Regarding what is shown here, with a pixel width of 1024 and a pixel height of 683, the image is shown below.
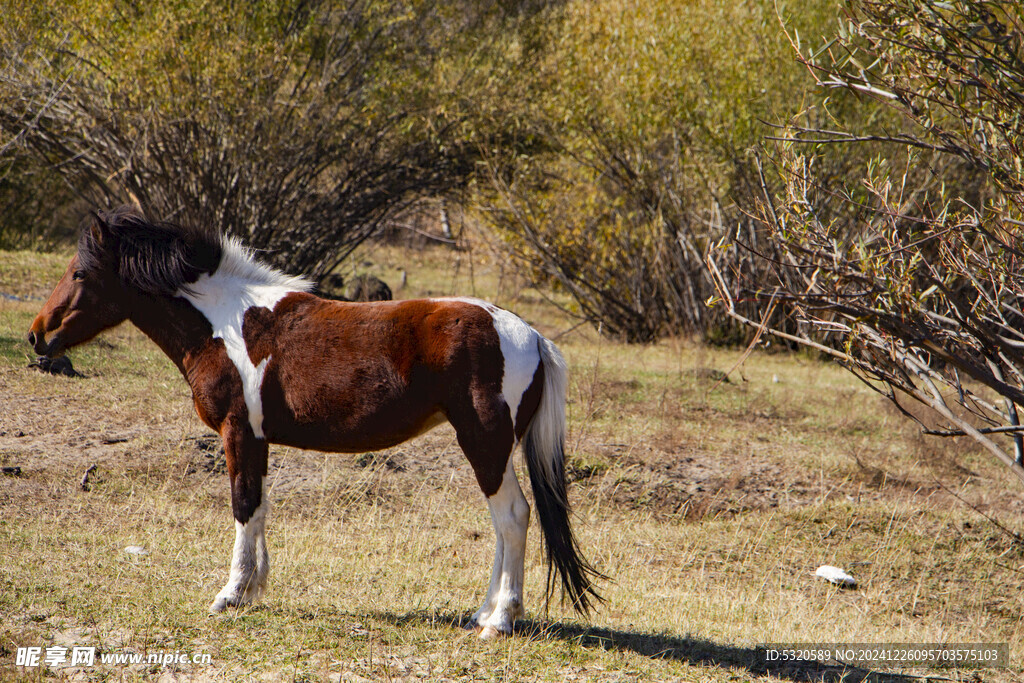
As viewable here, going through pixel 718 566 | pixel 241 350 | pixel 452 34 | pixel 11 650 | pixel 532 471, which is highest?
pixel 452 34

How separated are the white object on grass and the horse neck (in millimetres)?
4242

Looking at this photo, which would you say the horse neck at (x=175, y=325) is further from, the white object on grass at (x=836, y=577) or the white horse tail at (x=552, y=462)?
the white object on grass at (x=836, y=577)

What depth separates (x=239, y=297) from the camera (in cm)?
444

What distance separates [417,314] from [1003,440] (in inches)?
264

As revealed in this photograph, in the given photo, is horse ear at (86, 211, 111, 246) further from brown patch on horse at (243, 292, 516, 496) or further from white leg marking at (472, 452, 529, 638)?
white leg marking at (472, 452, 529, 638)

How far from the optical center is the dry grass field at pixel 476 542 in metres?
4.06

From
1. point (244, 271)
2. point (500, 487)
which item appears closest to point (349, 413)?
point (500, 487)

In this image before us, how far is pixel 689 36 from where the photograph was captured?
40.6 ft

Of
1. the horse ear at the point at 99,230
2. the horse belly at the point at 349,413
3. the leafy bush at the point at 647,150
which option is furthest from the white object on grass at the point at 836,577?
the leafy bush at the point at 647,150

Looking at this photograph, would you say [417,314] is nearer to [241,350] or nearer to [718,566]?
[241,350]

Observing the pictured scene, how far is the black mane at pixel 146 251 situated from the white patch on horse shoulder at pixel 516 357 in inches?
58.2

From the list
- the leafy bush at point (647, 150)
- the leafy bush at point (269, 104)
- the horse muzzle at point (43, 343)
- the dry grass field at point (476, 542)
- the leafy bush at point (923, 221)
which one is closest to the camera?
the leafy bush at point (923, 221)

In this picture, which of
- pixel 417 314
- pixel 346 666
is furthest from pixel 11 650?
pixel 417 314

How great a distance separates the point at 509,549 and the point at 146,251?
2254 millimetres
